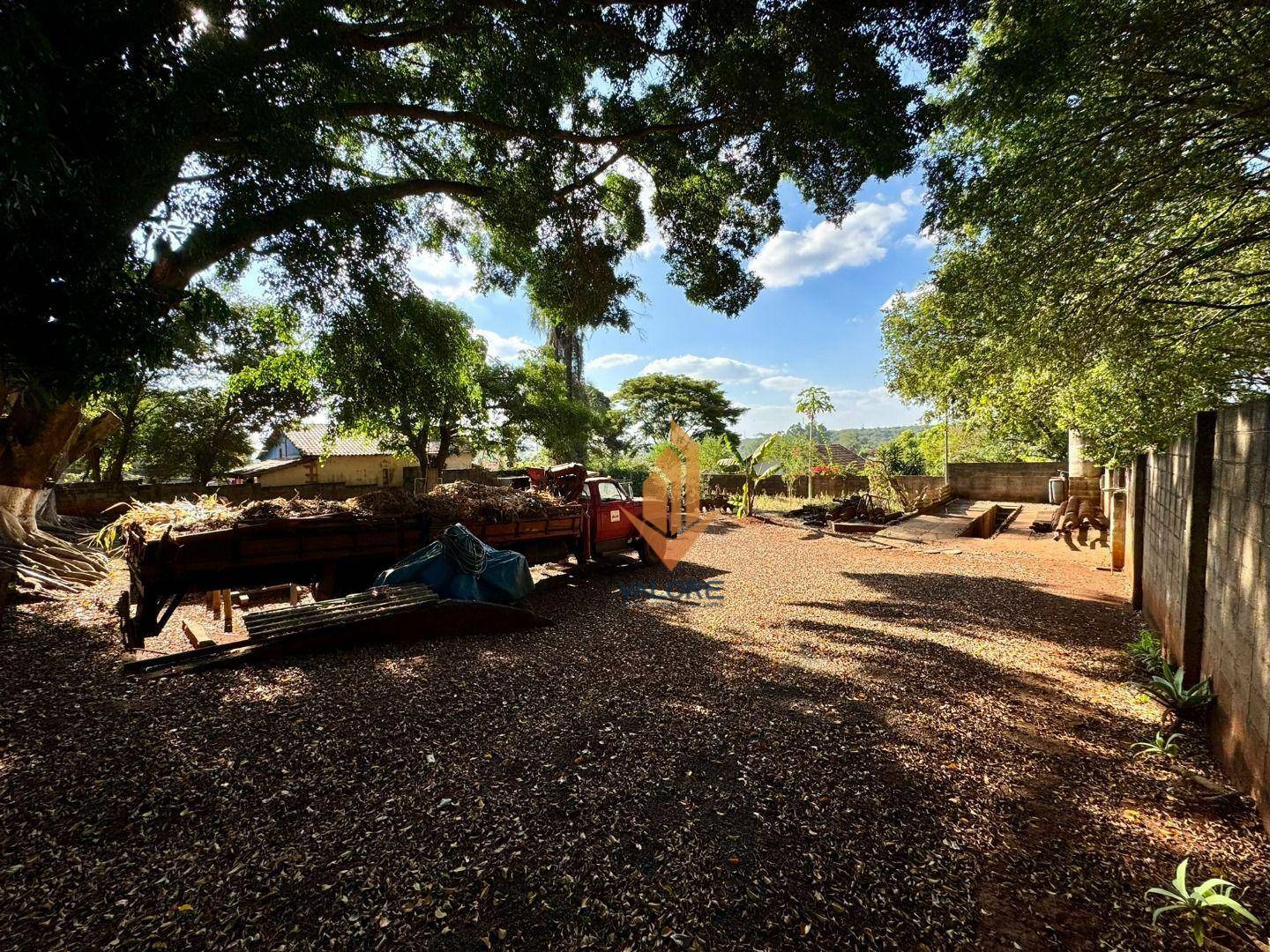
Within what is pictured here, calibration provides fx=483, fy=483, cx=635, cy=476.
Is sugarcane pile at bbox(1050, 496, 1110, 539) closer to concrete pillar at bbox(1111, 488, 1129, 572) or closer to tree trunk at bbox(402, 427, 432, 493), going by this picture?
concrete pillar at bbox(1111, 488, 1129, 572)

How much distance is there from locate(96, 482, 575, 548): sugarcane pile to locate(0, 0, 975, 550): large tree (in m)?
1.43

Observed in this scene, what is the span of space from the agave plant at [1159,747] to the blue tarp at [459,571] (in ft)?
19.9

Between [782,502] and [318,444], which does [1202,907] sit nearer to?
[782,502]

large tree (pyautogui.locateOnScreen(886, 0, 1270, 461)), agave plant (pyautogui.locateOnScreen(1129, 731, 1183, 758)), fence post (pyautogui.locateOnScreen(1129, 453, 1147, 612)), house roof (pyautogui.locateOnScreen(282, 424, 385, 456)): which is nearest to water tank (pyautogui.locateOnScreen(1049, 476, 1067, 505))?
fence post (pyautogui.locateOnScreen(1129, 453, 1147, 612))

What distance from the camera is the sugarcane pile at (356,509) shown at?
520 centimetres

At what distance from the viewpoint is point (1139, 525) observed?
261 inches

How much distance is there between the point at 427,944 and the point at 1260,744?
4.25 m

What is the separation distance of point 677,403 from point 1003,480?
79.7 feet

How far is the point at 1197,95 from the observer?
3863 mm

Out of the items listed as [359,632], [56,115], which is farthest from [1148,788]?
[56,115]

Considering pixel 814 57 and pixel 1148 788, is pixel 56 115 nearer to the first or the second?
pixel 814 57

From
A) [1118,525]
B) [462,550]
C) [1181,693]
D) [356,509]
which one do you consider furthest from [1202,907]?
[1118,525]

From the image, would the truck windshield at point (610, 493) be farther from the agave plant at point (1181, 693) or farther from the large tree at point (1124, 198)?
the agave plant at point (1181, 693)

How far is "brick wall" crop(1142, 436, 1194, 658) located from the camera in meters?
4.18
